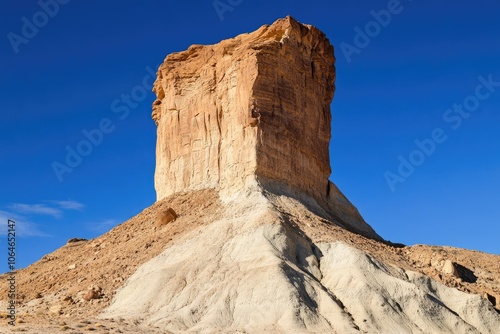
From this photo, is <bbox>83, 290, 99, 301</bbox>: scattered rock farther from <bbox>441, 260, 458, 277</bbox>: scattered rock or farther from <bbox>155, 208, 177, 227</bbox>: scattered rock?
<bbox>441, 260, 458, 277</bbox>: scattered rock

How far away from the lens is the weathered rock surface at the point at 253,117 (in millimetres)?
44000

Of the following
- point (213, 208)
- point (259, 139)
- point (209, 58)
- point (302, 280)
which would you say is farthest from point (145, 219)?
point (302, 280)

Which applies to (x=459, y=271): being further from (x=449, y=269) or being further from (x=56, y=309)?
(x=56, y=309)

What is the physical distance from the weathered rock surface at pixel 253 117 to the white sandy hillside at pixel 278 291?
6117 mm

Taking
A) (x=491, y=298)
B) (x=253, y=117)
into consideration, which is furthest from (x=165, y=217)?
(x=491, y=298)

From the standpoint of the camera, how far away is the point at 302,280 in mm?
33000

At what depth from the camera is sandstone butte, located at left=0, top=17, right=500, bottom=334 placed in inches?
1244

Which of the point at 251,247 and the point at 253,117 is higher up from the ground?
the point at 253,117

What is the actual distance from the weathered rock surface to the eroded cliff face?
0.07m

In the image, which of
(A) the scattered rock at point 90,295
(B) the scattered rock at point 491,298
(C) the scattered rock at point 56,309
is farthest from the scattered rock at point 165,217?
(B) the scattered rock at point 491,298

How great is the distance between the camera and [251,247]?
3522 cm

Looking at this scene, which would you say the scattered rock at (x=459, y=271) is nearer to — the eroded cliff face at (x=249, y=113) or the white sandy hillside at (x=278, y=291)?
the white sandy hillside at (x=278, y=291)

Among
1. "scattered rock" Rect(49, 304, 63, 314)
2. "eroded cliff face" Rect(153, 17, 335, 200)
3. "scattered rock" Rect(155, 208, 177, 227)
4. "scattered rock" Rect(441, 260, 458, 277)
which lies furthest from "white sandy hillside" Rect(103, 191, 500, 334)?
"eroded cliff face" Rect(153, 17, 335, 200)

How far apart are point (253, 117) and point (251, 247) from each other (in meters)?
11.5
